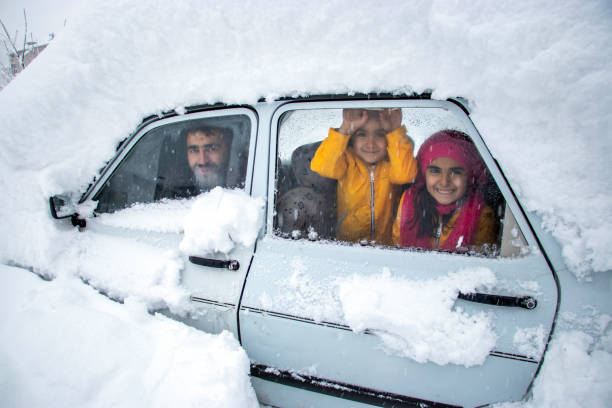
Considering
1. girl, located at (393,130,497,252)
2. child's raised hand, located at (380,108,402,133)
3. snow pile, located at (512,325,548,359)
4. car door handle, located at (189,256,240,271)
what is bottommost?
snow pile, located at (512,325,548,359)

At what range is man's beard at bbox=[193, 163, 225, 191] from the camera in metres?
1.64

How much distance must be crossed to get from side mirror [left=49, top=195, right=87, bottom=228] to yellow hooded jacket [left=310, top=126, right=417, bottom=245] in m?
1.41

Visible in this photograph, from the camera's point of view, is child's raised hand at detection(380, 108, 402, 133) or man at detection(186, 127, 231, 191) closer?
child's raised hand at detection(380, 108, 402, 133)

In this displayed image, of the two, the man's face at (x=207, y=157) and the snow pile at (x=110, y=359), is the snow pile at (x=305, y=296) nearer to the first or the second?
the snow pile at (x=110, y=359)

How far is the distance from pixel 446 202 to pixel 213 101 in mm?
1202

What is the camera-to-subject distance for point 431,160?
1.39m

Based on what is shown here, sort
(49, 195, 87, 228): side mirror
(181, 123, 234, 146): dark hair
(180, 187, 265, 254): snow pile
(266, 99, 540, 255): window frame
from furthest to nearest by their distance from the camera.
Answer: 1. (49, 195, 87, 228): side mirror
2. (181, 123, 234, 146): dark hair
3. (180, 187, 265, 254): snow pile
4. (266, 99, 540, 255): window frame

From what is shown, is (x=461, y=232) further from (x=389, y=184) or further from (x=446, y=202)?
(x=389, y=184)

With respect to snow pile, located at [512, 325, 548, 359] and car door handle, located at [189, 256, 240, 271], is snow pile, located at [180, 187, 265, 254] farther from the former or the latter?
snow pile, located at [512, 325, 548, 359]

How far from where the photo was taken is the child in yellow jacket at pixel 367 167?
1.41 meters

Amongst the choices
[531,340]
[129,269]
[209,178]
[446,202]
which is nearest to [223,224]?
[209,178]

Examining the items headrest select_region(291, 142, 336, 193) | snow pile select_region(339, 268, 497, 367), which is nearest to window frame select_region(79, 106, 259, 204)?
headrest select_region(291, 142, 336, 193)

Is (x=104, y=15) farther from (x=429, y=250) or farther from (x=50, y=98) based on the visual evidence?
(x=429, y=250)

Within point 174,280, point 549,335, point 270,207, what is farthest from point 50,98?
point 549,335
